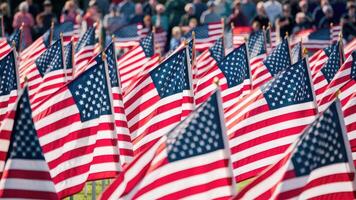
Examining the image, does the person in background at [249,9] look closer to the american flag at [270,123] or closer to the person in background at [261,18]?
the person in background at [261,18]

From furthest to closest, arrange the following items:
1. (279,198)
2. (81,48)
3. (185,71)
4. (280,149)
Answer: (81,48) < (185,71) < (280,149) < (279,198)

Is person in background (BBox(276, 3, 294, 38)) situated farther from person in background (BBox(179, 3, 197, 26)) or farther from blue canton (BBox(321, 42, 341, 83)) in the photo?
blue canton (BBox(321, 42, 341, 83))

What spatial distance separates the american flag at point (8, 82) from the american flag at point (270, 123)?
337cm

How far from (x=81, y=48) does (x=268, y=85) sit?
37.2 feet

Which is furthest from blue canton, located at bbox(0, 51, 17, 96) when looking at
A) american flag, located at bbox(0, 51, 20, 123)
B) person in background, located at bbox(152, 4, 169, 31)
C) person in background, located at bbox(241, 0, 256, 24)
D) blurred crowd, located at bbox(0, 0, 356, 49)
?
person in background, located at bbox(241, 0, 256, 24)

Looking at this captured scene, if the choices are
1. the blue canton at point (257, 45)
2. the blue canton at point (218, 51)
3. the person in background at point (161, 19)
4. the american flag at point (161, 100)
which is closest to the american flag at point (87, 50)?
the blue canton at point (218, 51)

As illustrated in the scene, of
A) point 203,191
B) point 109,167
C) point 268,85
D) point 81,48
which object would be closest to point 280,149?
point 268,85

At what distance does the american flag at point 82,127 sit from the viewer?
1798 centimetres

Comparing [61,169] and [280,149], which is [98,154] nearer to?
[61,169]

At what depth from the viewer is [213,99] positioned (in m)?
14.4

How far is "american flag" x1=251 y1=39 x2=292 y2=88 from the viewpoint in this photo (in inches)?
917

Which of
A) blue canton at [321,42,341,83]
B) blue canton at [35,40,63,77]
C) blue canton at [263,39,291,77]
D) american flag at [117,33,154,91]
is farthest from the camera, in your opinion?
american flag at [117,33,154,91]

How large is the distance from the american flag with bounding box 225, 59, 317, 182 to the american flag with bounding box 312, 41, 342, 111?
4.30 metres

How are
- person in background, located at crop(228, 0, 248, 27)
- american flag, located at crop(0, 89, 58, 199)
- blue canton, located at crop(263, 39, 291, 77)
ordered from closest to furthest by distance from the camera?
american flag, located at crop(0, 89, 58, 199), blue canton, located at crop(263, 39, 291, 77), person in background, located at crop(228, 0, 248, 27)
